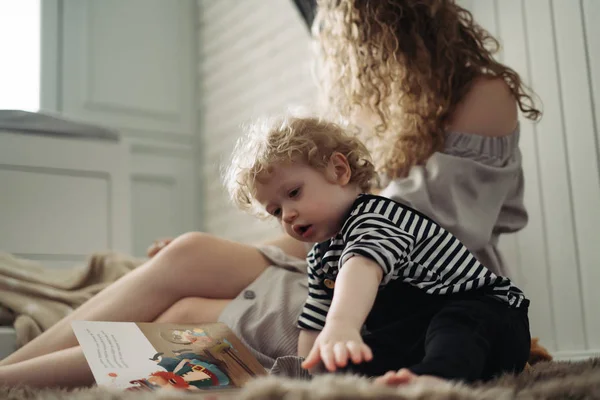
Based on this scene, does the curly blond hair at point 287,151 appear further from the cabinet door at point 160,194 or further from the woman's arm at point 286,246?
the cabinet door at point 160,194

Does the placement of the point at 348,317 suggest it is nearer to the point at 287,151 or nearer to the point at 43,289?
the point at 287,151

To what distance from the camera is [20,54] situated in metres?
2.55

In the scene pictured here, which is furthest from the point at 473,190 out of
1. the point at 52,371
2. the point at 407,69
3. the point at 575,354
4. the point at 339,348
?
the point at 52,371

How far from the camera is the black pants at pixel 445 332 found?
714 mm

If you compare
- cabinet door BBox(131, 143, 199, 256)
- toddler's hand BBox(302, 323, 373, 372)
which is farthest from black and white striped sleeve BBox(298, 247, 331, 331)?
cabinet door BBox(131, 143, 199, 256)

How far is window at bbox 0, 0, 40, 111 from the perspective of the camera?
253 centimetres

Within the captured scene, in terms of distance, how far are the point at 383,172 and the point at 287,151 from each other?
41cm

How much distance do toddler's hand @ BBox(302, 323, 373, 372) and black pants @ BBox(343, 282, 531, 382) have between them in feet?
0.27

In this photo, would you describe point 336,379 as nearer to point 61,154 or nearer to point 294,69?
point 61,154

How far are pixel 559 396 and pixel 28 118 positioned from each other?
1355 millimetres

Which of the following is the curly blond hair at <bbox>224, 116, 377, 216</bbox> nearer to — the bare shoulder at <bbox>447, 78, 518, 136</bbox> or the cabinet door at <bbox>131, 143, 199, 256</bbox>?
the bare shoulder at <bbox>447, 78, 518, 136</bbox>

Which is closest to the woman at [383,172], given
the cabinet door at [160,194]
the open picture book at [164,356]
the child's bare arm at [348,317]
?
the open picture book at [164,356]

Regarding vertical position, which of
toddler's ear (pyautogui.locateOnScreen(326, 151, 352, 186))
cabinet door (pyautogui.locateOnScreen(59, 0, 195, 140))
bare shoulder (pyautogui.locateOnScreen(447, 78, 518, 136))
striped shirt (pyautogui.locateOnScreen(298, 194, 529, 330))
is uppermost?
cabinet door (pyautogui.locateOnScreen(59, 0, 195, 140))

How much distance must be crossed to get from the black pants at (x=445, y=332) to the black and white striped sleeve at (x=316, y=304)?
0.06 m
